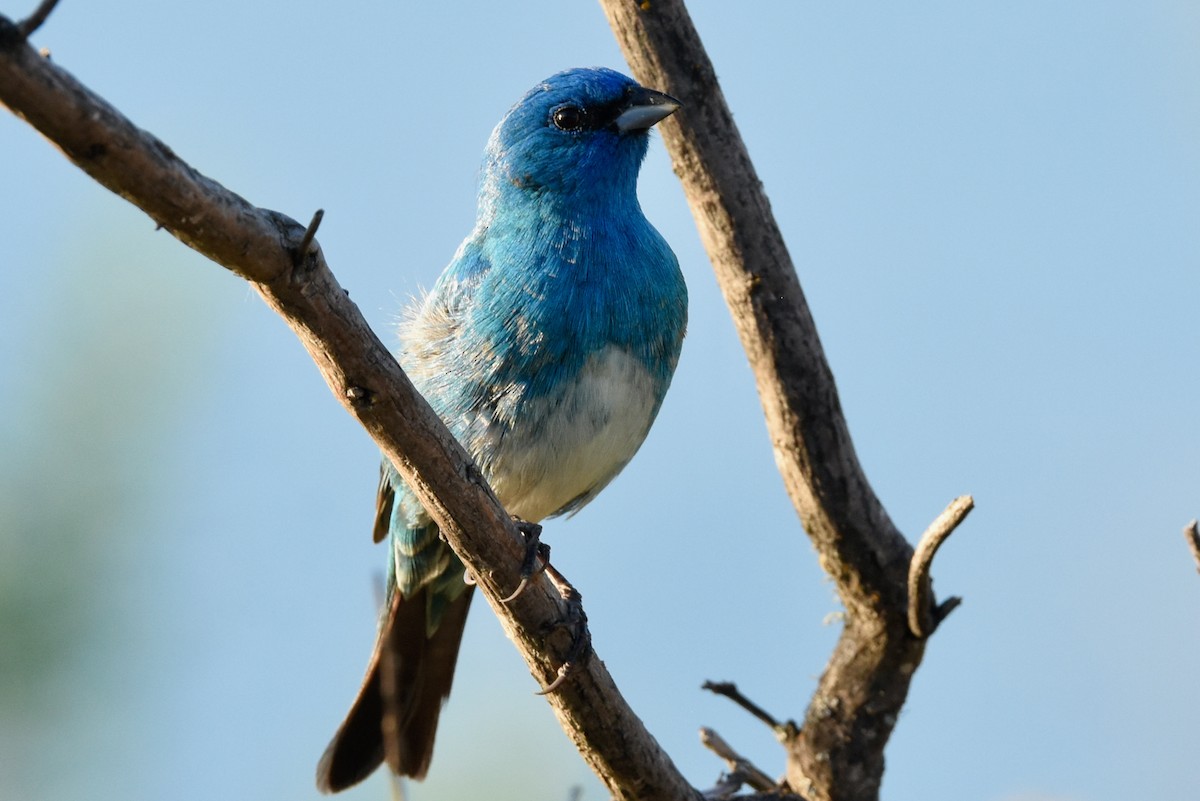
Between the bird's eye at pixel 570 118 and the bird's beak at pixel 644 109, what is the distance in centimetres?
16

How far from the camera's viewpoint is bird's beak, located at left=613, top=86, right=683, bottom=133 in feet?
13.9

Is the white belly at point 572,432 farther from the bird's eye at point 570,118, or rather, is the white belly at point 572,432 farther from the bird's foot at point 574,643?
the bird's eye at point 570,118

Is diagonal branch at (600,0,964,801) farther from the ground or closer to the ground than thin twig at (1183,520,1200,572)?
farther from the ground

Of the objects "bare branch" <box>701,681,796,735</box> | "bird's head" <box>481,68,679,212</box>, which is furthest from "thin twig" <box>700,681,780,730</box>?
"bird's head" <box>481,68,679,212</box>

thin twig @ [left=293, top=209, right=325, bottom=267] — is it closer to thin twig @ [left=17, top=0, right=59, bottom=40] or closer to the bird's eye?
thin twig @ [left=17, top=0, right=59, bottom=40]

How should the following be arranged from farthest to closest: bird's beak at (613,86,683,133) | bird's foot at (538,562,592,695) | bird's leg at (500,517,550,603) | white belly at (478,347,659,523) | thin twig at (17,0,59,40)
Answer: bird's beak at (613,86,683,133) → white belly at (478,347,659,523) → bird's foot at (538,562,592,695) → bird's leg at (500,517,550,603) → thin twig at (17,0,59,40)

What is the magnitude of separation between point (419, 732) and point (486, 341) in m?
1.60

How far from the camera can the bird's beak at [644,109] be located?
4.25m

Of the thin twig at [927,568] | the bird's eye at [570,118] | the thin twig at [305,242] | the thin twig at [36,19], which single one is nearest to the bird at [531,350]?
the bird's eye at [570,118]

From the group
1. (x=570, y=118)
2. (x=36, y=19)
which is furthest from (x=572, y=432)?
(x=36, y=19)

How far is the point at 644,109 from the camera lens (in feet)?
14.1

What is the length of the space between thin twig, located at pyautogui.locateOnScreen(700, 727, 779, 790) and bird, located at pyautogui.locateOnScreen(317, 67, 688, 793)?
2.93 ft

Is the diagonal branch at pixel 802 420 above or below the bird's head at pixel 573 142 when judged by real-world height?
below

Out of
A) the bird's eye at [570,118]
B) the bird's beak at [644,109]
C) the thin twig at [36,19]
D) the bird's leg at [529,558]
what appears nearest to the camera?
the thin twig at [36,19]
